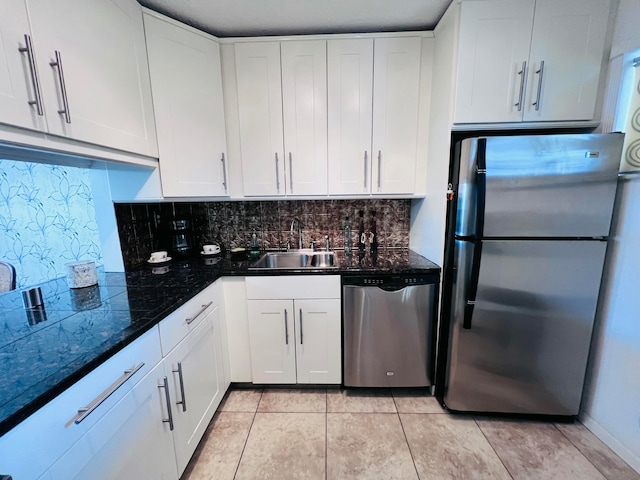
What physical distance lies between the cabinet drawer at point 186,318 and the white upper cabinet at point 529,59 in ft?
5.91

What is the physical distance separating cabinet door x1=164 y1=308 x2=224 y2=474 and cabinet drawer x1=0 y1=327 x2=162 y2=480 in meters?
0.24

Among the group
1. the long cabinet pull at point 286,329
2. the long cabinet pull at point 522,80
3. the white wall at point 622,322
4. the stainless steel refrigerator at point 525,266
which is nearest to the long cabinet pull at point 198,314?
the long cabinet pull at point 286,329

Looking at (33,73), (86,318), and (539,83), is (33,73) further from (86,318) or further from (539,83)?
(539,83)

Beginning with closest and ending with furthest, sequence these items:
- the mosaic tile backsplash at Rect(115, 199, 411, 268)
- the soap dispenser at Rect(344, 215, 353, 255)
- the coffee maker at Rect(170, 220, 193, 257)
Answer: the coffee maker at Rect(170, 220, 193, 257) < the soap dispenser at Rect(344, 215, 353, 255) < the mosaic tile backsplash at Rect(115, 199, 411, 268)

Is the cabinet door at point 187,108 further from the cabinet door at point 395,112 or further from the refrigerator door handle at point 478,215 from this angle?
the refrigerator door handle at point 478,215

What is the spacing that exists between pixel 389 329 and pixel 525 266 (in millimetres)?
862

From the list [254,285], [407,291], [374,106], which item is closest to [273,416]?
[254,285]

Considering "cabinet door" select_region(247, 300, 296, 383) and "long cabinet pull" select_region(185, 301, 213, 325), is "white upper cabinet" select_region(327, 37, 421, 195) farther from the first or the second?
"long cabinet pull" select_region(185, 301, 213, 325)

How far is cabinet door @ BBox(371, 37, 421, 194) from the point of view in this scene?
167 cm

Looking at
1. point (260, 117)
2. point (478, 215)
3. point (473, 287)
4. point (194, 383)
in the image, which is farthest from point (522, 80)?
point (194, 383)

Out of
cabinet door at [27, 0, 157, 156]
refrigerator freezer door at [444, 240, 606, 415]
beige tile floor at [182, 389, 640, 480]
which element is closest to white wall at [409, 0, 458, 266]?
refrigerator freezer door at [444, 240, 606, 415]

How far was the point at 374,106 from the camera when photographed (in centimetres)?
174

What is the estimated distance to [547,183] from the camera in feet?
4.33

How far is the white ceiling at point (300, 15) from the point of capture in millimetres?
1438
